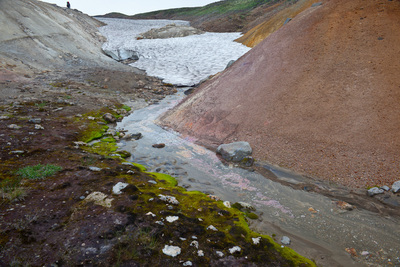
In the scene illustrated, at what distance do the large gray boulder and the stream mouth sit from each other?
0.32 m

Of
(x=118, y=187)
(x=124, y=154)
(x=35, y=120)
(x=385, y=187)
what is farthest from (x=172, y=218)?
(x=35, y=120)

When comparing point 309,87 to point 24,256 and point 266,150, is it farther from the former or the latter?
point 24,256

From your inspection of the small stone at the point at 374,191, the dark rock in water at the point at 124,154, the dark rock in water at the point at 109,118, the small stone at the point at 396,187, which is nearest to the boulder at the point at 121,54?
the dark rock in water at the point at 109,118

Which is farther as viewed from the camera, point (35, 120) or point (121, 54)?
point (121, 54)

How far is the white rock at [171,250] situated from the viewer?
12.4 ft

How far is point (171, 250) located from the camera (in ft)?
12.6

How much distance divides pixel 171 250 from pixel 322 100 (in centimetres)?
699

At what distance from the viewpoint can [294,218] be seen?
5.35m

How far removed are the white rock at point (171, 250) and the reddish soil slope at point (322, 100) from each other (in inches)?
180

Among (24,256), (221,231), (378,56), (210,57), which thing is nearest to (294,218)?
(221,231)

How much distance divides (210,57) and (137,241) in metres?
24.4

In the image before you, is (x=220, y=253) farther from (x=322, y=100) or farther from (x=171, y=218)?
(x=322, y=100)

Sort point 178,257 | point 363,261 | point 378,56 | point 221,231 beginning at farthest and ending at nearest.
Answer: point 378,56 < point 221,231 < point 363,261 < point 178,257

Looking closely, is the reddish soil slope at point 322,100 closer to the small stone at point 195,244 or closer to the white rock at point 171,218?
the white rock at point 171,218
